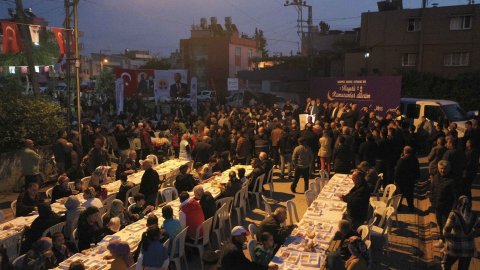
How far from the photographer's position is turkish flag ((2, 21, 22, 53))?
1194cm

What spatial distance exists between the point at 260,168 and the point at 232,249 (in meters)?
5.31

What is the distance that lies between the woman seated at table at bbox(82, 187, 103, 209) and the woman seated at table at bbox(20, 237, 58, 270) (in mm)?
2133

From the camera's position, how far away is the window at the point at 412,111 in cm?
1645

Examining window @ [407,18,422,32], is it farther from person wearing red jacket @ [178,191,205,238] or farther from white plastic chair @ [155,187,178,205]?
person wearing red jacket @ [178,191,205,238]

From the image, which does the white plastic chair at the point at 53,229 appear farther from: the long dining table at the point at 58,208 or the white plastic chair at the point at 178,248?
the white plastic chair at the point at 178,248

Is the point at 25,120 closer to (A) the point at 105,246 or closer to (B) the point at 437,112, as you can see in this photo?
(A) the point at 105,246

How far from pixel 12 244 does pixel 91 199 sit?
150 centimetres

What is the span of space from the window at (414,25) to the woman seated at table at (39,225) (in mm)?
28063

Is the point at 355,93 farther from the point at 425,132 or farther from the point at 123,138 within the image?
the point at 123,138

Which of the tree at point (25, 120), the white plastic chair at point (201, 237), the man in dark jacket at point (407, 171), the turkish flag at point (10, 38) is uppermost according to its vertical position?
the turkish flag at point (10, 38)

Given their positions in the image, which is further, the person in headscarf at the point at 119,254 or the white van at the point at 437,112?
the white van at the point at 437,112

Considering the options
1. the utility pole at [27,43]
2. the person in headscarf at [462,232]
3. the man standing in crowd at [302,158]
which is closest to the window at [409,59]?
the man standing in crowd at [302,158]

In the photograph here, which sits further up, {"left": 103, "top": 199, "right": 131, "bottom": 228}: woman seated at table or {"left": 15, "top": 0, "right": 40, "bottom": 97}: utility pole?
{"left": 15, "top": 0, "right": 40, "bottom": 97}: utility pole

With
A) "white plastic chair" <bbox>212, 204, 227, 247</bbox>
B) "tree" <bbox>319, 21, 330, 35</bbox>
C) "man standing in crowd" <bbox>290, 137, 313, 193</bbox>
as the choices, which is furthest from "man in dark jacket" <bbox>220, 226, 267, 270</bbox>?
"tree" <bbox>319, 21, 330, 35</bbox>
